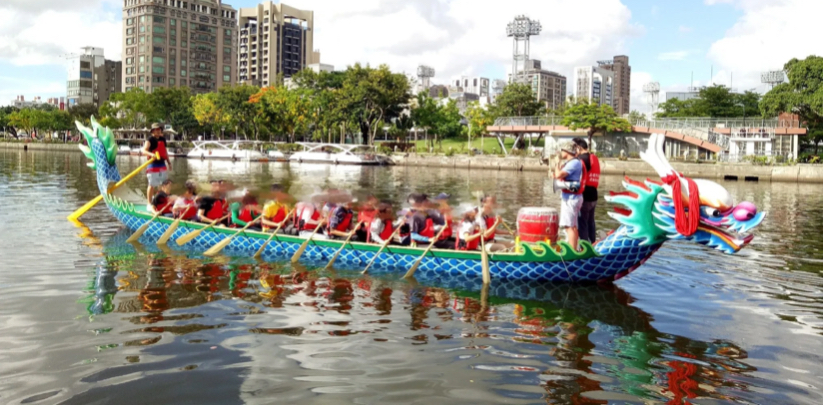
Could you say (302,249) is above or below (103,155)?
below

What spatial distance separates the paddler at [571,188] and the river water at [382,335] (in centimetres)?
100

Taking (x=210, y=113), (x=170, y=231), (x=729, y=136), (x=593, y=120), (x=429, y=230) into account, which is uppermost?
(x=210, y=113)

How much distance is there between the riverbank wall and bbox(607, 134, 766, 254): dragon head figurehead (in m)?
27.2

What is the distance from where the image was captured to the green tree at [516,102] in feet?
278

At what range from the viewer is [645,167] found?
175 ft

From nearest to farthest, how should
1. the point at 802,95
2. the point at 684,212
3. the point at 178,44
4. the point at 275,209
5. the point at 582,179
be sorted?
the point at 684,212 → the point at 582,179 → the point at 275,209 → the point at 802,95 → the point at 178,44

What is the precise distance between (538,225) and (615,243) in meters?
1.29

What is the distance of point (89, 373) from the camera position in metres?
6.65

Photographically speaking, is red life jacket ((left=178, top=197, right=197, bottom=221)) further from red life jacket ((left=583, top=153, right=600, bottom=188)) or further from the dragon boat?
red life jacket ((left=583, top=153, right=600, bottom=188))

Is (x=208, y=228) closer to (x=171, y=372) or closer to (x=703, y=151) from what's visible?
(x=171, y=372)

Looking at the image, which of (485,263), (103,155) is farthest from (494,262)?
(103,155)

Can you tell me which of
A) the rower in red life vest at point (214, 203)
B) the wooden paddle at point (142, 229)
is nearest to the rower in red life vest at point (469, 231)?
the rower in red life vest at point (214, 203)

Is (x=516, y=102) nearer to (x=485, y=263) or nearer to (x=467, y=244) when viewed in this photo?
(x=467, y=244)

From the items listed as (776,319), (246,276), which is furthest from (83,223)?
(776,319)
